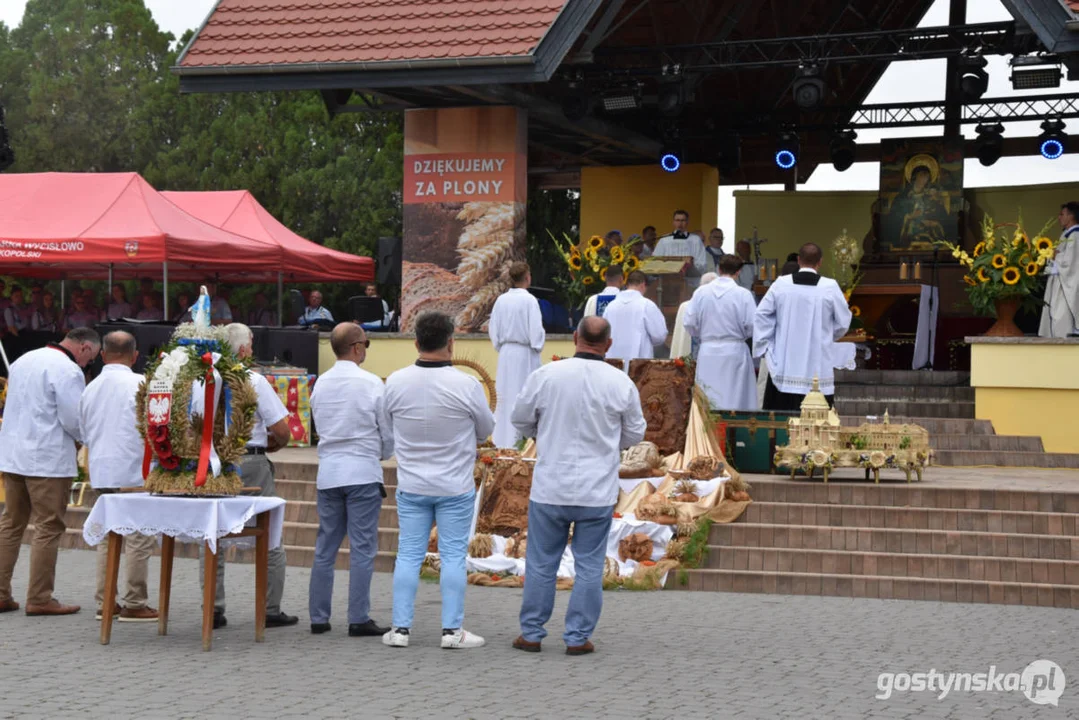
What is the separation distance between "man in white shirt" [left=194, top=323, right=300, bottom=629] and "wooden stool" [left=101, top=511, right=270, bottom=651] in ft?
0.96

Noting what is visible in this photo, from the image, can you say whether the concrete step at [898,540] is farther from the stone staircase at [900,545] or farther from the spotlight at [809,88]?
the spotlight at [809,88]

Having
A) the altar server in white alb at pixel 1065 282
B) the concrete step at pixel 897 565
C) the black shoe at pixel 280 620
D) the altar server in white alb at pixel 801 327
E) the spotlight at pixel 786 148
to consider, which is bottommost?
the black shoe at pixel 280 620

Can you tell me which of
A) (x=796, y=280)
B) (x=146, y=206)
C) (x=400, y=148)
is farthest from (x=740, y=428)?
(x=400, y=148)

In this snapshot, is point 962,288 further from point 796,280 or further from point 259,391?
point 259,391

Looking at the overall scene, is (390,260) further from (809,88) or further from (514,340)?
(514,340)

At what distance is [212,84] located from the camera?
17.8m

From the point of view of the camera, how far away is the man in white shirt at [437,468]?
802 cm

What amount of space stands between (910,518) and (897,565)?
68 cm

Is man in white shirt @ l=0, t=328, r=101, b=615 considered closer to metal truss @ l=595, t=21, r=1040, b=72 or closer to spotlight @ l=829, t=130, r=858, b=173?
metal truss @ l=595, t=21, r=1040, b=72

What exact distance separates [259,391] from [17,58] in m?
44.5

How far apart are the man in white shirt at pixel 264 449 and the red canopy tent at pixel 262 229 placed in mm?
10890

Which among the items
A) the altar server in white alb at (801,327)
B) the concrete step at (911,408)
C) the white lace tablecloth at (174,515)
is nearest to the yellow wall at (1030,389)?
the concrete step at (911,408)

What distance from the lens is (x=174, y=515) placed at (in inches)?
312

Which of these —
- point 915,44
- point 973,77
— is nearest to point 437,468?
point 915,44
